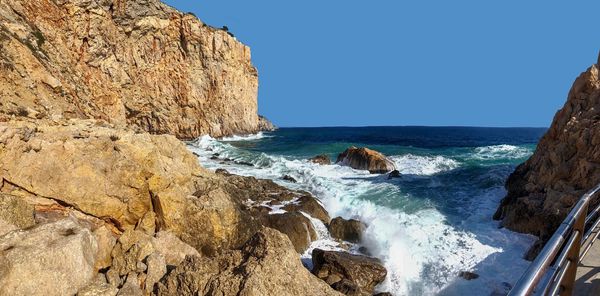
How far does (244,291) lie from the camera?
20.2 feet

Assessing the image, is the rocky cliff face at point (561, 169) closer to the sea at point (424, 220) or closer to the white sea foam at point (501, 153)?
the sea at point (424, 220)

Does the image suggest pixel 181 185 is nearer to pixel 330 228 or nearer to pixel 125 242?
pixel 125 242

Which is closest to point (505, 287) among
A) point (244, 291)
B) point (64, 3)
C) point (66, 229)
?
point (244, 291)

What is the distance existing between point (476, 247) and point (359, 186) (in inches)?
338

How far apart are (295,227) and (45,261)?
8.84 m

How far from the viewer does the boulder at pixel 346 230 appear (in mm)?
15234

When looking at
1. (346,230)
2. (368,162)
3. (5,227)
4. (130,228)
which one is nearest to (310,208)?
(346,230)

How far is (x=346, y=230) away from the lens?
1537 centimetres

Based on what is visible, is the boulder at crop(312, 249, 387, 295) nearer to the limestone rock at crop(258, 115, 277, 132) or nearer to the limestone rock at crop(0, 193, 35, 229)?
the limestone rock at crop(0, 193, 35, 229)

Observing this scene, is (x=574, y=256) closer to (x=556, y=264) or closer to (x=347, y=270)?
(x=556, y=264)

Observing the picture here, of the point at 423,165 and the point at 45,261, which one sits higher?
the point at 45,261

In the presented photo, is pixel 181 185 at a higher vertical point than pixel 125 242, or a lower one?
higher

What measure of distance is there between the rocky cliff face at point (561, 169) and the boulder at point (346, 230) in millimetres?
6028

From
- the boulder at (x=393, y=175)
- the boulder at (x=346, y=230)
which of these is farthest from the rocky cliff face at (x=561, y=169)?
the boulder at (x=393, y=175)
